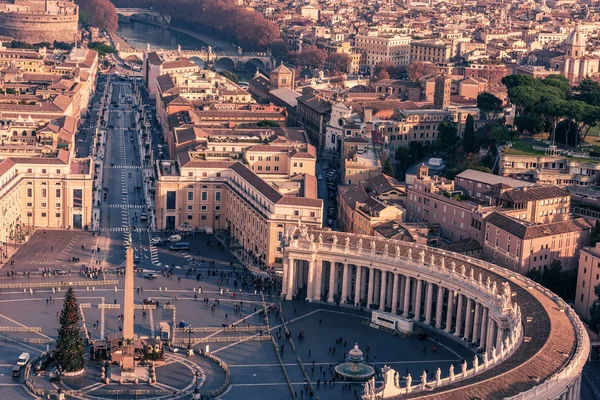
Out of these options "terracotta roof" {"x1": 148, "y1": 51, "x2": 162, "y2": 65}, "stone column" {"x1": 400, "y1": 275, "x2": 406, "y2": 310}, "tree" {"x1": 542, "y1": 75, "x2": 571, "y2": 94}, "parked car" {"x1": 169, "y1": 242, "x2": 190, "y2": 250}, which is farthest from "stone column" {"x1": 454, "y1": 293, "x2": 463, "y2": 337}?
"terracotta roof" {"x1": 148, "y1": 51, "x2": 162, "y2": 65}

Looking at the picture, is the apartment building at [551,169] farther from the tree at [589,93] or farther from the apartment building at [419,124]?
the apartment building at [419,124]

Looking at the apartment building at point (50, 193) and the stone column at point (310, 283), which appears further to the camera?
the apartment building at point (50, 193)

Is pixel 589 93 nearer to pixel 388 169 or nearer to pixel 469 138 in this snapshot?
pixel 469 138

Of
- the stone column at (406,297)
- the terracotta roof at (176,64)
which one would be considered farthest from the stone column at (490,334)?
the terracotta roof at (176,64)

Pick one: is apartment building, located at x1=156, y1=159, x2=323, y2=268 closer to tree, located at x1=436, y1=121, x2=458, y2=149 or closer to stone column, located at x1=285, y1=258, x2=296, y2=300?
stone column, located at x1=285, y1=258, x2=296, y2=300

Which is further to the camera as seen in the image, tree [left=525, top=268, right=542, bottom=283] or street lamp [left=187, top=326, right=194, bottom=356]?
tree [left=525, top=268, right=542, bottom=283]

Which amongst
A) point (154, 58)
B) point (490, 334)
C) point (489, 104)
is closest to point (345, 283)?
point (490, 334)

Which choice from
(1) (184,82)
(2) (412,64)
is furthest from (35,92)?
(2) (412,64)
